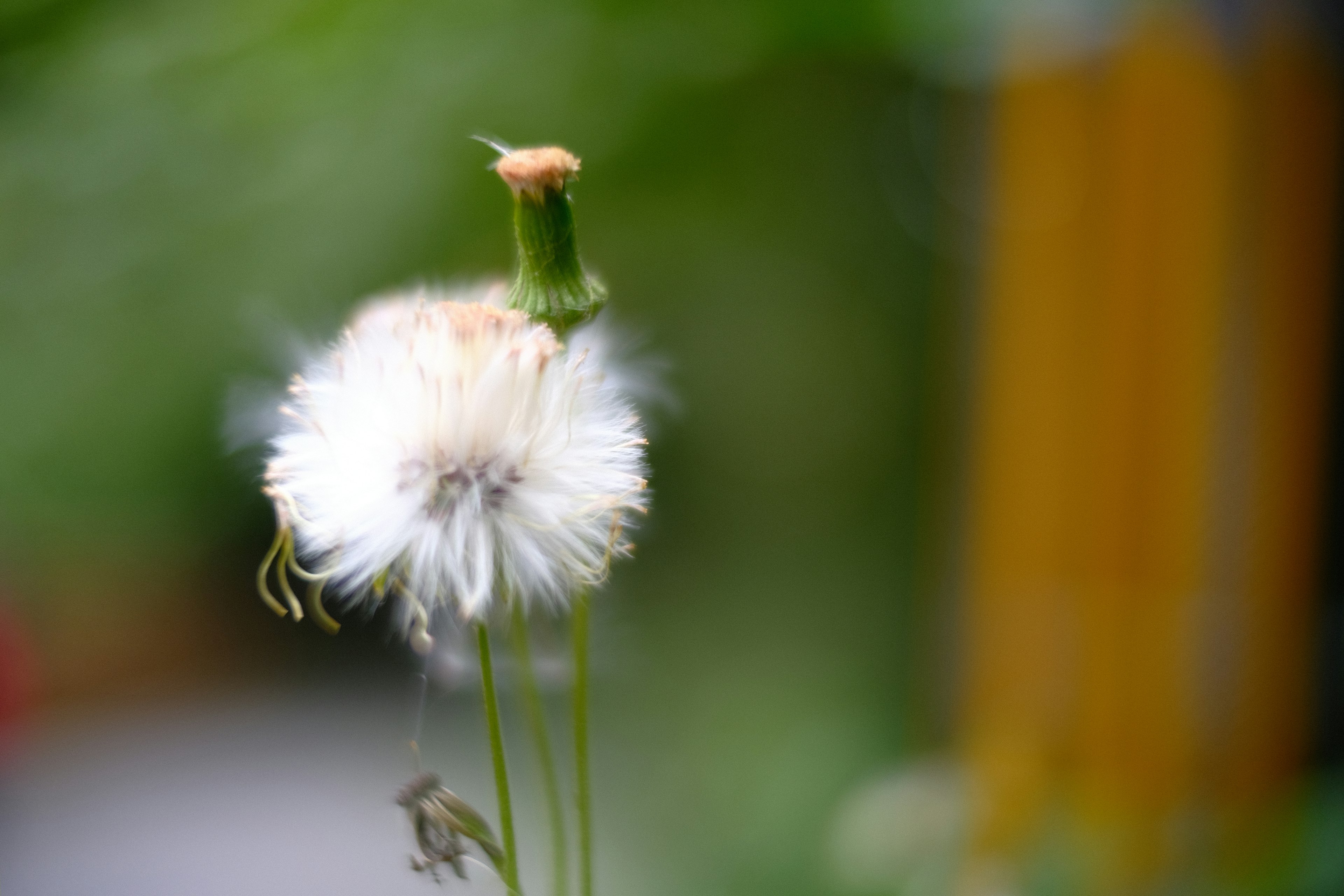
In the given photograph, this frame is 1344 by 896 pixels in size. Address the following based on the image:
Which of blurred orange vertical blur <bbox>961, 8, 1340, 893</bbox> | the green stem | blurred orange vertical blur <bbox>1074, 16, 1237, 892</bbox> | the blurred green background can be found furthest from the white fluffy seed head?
blurred orange vertical blur <bbox>1074, 16, 1237, 892</bbox>

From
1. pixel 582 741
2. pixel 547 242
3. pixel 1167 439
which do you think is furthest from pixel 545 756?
pixel 1167 439

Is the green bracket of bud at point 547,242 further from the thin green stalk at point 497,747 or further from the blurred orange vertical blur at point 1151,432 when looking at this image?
the blurred orange vertical blur at point 1151,432

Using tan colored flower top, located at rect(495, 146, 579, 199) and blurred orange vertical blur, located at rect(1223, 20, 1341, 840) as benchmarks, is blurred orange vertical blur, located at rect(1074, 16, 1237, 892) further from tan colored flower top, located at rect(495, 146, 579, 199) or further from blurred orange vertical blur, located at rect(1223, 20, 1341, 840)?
tan colored flower top, located at rect(495, 146, 579, 199)

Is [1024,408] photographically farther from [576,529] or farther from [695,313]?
[576,529]

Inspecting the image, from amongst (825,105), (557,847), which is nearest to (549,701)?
(557,847)

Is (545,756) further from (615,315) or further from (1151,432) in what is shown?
(1151,432)

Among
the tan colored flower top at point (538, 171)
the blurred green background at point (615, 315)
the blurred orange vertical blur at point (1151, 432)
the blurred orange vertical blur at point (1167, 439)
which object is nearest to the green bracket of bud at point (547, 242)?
the tan colored flower top at point (538, 171)
